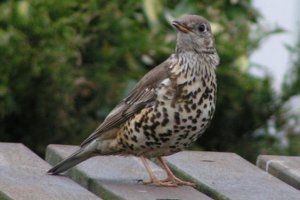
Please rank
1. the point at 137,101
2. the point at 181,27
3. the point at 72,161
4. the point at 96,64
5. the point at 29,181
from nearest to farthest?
the point at 29,181 < the point at 72,161 < the point at 137,101 < the point at 181,27 < the point at 96,64

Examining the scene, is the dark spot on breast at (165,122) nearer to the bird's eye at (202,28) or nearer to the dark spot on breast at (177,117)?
the dark spot on breast at (177,117)

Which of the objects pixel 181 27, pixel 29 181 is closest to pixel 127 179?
pixel 29 181

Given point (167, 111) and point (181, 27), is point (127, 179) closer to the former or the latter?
point (167, 111)

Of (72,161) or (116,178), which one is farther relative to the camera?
(72,161)

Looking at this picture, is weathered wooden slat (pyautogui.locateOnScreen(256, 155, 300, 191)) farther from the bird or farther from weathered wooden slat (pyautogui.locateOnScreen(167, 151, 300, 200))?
the bird

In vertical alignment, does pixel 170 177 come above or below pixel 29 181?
below

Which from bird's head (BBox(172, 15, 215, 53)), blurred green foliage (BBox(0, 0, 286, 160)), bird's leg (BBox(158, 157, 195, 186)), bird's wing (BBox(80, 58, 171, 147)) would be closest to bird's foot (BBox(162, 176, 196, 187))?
bird's leg (BBox(158, 157, 195, 186))

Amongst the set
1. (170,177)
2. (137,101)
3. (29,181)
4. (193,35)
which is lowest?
(170,177)

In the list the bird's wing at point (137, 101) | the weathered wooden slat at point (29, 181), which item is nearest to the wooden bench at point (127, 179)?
the weathered wooden slat at point (29, 181)

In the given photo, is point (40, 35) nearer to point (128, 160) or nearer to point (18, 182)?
point (128, 160)
